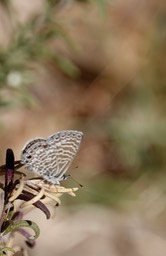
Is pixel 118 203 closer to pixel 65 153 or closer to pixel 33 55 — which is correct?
pixel 33 55

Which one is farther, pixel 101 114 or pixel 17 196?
pixel 101 114

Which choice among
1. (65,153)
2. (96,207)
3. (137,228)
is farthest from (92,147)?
(65,153)

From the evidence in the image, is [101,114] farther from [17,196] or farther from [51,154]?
[17,196]

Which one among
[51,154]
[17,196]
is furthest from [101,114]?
[17,196]

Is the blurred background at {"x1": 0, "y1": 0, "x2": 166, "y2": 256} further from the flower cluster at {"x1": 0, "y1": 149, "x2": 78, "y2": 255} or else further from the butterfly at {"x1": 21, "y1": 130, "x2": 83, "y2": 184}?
the flower cluster at {"x1": 0, "y1": 149, "x2": 78, "y2": 255}

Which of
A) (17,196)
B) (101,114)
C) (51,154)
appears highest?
(101,114)
